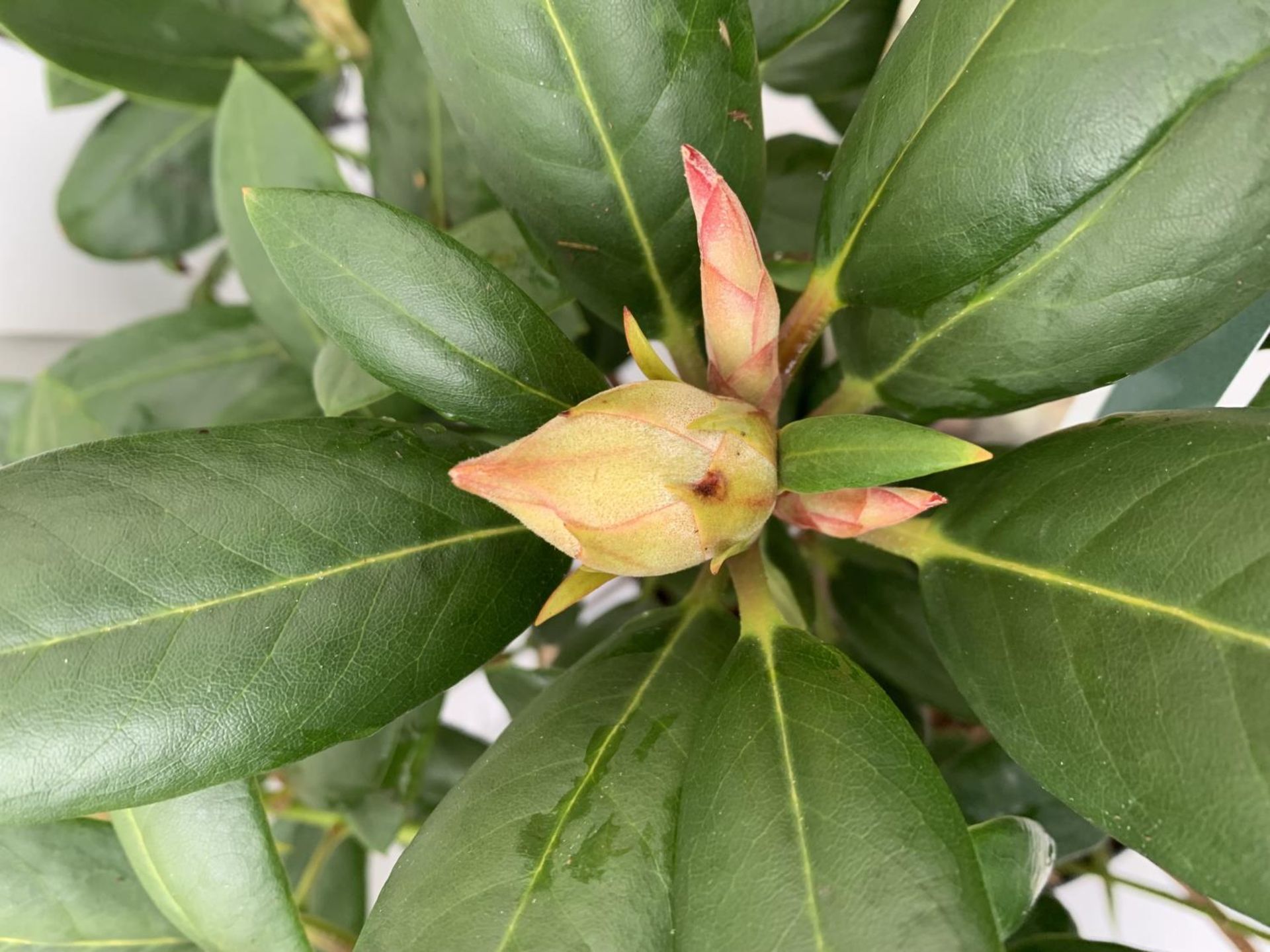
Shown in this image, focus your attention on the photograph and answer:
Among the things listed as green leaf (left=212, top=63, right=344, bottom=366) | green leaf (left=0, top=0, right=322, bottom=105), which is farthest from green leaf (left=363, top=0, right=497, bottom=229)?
green leaf (left=0, top=0, right=322, bottom=105)

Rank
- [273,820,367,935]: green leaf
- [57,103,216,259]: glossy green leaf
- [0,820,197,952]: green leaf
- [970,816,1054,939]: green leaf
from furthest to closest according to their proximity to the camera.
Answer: [57,103,216,259]: glossy green leaf
[273,820,367,935]: green leaf
[0,820,197,952]: green leaf
[970,816,1054,939]: green leaf

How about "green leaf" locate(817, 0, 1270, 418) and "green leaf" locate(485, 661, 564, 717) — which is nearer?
"green leaf" locate(817, 0, 1270, 418)

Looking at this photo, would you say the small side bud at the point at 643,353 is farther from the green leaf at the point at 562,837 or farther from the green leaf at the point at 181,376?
the green leaf at the point at 181,376

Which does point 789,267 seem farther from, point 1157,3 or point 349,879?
point 349,879

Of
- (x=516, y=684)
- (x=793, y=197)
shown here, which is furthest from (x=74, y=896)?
(x=793, y=197)

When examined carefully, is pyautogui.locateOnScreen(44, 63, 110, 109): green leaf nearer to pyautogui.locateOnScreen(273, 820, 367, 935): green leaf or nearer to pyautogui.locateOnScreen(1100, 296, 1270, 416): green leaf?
pyautogui.locateOnScreen(273, 820, 367, 935): green leaf

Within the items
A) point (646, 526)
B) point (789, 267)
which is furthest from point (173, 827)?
point (789, 267)

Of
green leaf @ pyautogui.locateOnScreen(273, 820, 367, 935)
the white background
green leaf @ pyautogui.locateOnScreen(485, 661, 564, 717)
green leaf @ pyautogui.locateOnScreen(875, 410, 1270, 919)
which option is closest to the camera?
green leaf @ pyautogui.locateOnScreen(875, 410, 1270, 919)
